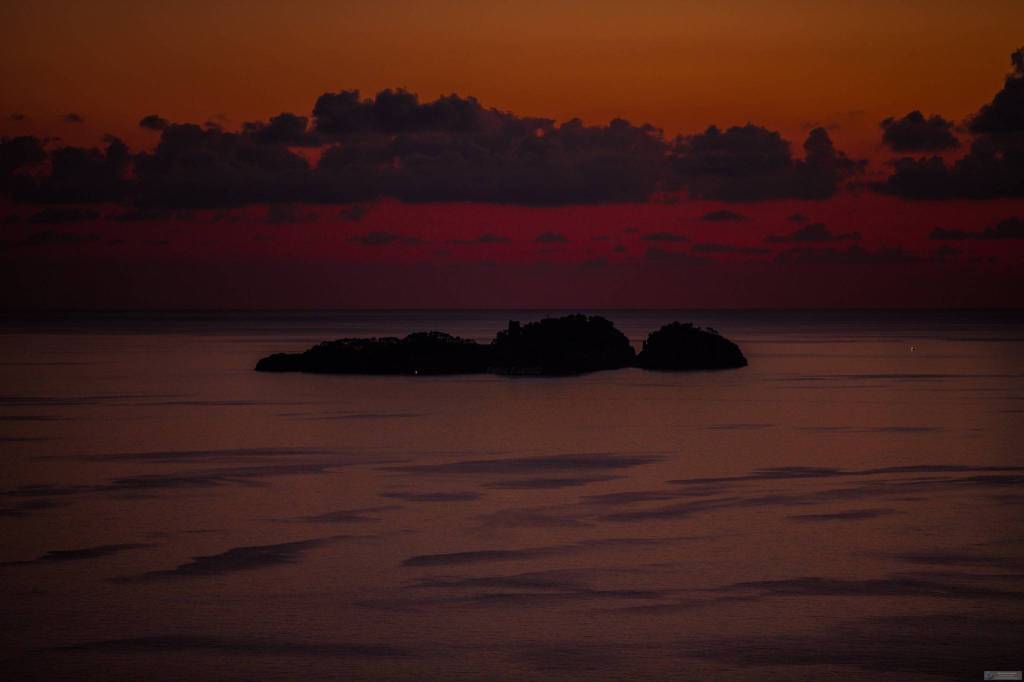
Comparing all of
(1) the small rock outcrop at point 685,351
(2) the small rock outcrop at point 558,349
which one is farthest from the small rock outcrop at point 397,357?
(1) the small rock outcrop at point 685,351

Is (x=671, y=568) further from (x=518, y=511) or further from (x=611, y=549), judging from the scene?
(x=518, y=511)

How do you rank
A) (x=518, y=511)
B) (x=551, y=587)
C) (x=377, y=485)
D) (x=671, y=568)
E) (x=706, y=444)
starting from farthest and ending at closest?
1. (x=706, y=444)
2. (x=377, y=485)
3. (x=518, y=511)
4. (x=671, y=568)
5. (x=551, y=587)

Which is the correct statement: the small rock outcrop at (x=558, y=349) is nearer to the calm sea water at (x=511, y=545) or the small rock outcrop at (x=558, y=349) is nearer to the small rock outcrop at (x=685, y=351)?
the small rock outcrop at (x=685, y=351)

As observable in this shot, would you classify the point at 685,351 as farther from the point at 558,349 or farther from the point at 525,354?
the point at 525,354

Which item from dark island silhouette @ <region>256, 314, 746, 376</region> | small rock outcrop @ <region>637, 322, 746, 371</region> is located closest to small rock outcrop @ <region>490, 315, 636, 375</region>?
dark island silhouette @ <region>256, 314, 746, 376</region>

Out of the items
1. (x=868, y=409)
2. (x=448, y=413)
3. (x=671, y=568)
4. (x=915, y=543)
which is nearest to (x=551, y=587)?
(x=671, y=568)
